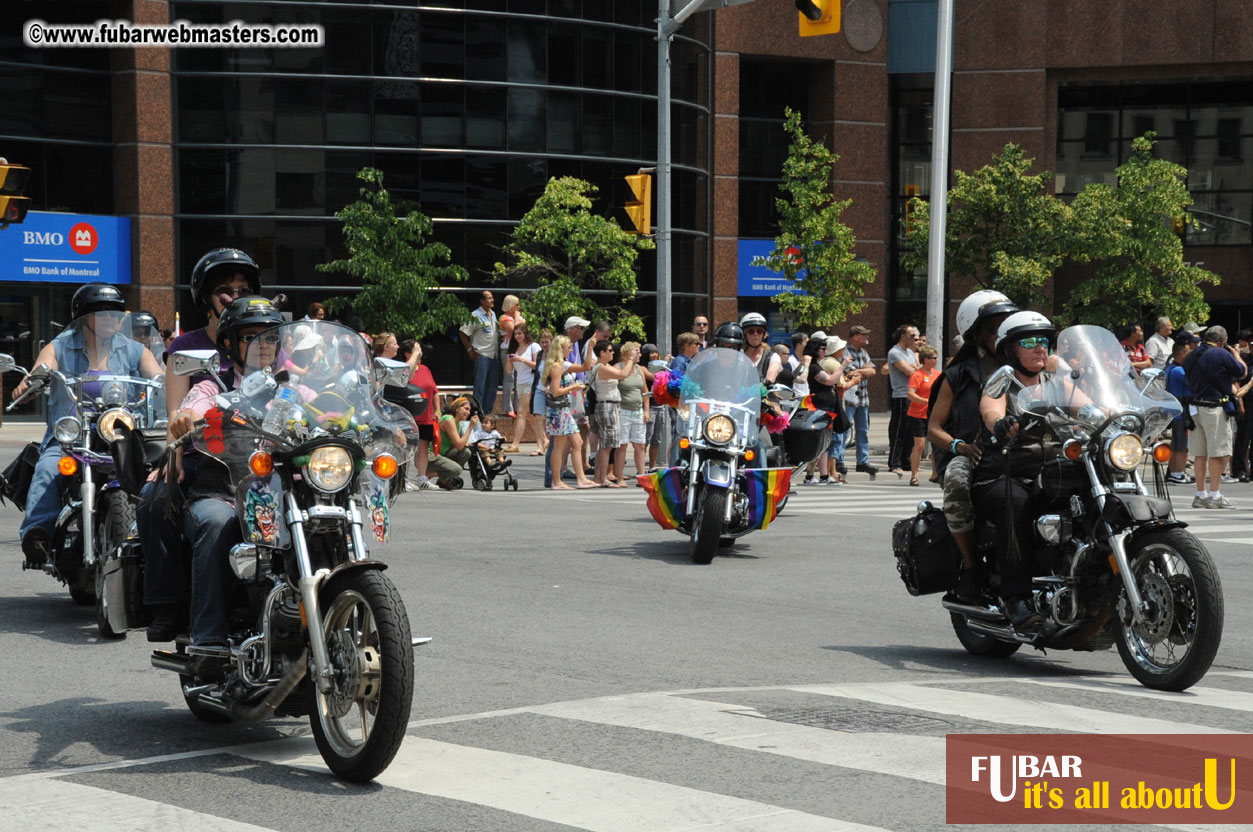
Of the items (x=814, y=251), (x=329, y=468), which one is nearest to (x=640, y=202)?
(x=814, y=251)

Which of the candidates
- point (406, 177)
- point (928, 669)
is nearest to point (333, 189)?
point (406, 177)

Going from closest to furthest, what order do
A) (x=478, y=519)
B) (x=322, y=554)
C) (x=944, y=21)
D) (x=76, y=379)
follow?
(x=322, y=554) → (x=76, y=379) → (x=478, y=519) → (x=944, y=21)

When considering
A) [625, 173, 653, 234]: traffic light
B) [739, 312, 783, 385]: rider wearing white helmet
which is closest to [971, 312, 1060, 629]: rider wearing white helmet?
[739, 312, 783, 385]: rider wearing white helmet

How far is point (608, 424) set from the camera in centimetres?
1955

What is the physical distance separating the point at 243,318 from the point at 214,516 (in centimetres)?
77

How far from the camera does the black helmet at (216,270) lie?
6.72 m

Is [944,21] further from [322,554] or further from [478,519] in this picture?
[322,554]

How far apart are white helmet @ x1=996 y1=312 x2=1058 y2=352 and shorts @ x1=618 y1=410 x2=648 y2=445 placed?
38.7 ft

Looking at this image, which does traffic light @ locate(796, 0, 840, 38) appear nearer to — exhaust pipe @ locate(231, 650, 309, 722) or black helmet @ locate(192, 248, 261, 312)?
black helmet @ locate(192, 248, 261, 312)

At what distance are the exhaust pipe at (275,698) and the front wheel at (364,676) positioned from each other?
0.09 m

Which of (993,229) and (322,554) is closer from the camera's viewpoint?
(322,554)

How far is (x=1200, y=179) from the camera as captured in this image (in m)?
45.9

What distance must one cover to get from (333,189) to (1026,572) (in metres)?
29.7

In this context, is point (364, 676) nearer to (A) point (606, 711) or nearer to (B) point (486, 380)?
(A) point (606, 711)
